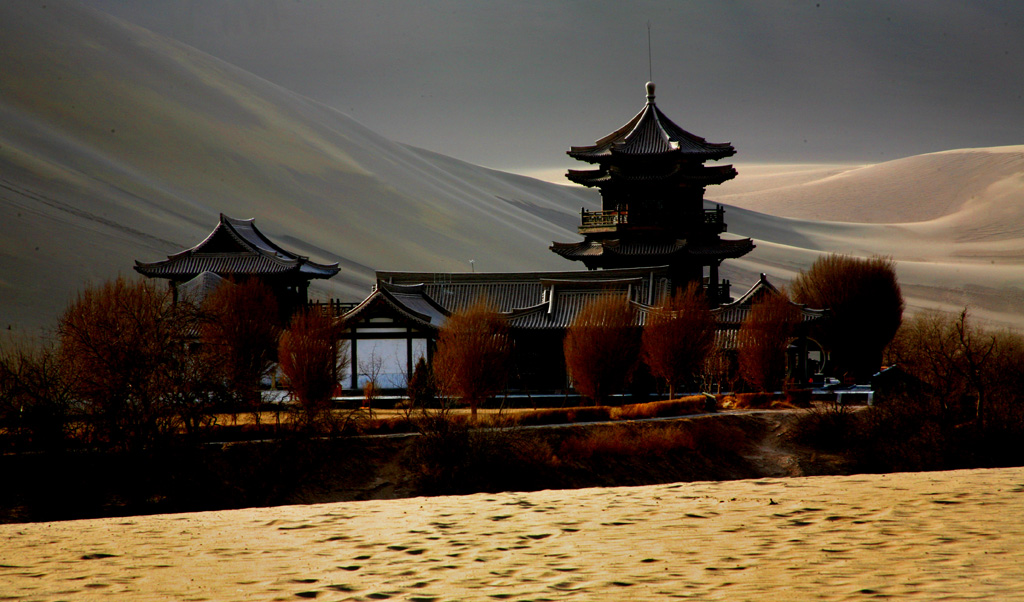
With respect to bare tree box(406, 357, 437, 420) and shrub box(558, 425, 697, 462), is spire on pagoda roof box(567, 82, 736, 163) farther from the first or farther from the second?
shrub box(558, 425, 697, 462)

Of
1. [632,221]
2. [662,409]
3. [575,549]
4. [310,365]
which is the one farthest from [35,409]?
[632,221]

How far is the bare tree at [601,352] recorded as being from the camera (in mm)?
32062

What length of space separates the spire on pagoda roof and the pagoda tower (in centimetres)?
5

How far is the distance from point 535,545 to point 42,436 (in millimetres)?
17742

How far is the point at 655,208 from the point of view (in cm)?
4434

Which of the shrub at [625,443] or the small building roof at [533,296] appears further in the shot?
the small building roof at [533,296]

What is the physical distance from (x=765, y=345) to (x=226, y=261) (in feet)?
76.0

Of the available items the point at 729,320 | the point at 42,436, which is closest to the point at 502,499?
the point at 42,436

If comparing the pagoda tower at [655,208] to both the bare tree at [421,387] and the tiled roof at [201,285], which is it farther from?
the tiled roof at [201,285]

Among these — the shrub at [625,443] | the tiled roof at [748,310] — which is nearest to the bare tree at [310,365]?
the shrub at [625,443]

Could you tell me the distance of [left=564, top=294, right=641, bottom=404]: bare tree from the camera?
32.1 metres

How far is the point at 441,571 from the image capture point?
1184cm

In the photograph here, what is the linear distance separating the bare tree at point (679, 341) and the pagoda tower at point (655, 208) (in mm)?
9846

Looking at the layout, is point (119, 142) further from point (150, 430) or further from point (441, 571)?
point (441, 571)
